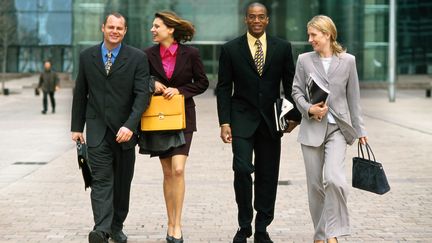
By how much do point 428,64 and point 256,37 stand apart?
60.1 metres

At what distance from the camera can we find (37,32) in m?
68.4

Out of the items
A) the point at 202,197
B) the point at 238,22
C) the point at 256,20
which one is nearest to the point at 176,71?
the point at 256,20

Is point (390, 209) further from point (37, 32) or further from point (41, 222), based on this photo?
point (37, 32)

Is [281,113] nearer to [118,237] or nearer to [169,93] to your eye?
[169,93]

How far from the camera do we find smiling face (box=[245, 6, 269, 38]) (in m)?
6.72

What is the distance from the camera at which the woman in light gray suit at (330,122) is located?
20.8 ft

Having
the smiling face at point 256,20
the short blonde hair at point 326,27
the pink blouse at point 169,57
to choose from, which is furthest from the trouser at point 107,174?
the short blonde hair at point 326,27

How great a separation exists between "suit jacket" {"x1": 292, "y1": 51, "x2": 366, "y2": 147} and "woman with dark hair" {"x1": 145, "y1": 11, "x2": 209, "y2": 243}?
970 mm

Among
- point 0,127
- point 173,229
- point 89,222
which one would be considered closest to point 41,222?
point 89,222

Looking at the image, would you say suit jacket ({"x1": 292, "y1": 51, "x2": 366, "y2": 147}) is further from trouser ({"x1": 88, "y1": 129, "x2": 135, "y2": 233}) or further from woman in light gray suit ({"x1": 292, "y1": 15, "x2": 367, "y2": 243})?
trouser ({"x1": 88, "y1": 129, "x2": 135, "y2": 233})

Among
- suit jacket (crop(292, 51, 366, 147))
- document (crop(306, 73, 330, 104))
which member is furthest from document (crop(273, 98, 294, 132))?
document (crop(306, 73, 330, 104))

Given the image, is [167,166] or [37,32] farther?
[37,32]

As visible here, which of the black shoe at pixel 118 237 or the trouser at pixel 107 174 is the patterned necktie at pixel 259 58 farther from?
the black shoe at pixel 118 237

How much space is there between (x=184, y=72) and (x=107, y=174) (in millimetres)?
1058
